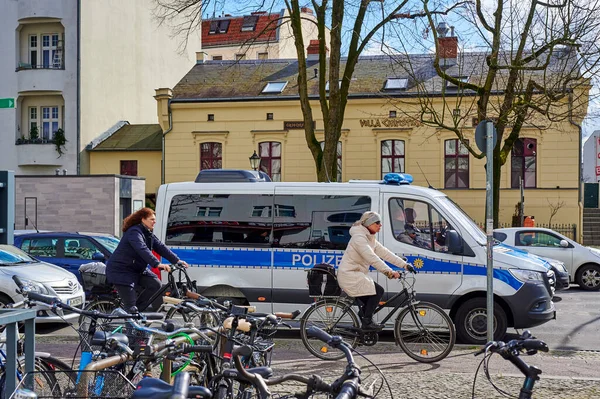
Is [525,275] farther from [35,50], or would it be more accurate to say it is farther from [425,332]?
[35,50]

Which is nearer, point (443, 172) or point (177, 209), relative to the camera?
point (177, 209)

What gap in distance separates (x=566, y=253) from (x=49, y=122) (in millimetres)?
26140

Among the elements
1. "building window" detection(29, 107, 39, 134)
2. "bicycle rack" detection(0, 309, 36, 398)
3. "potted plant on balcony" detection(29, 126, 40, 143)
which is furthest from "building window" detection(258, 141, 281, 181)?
"bicycle rack" detection(0, 309, 36, 398)

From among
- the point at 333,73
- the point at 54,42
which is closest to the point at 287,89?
the point at 54,42

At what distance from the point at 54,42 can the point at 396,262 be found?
31510 millimetres

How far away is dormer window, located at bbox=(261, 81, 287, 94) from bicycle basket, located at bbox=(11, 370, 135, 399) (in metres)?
32.9

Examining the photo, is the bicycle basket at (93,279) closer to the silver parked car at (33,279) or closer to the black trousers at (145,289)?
the silver parked car at (33,279)

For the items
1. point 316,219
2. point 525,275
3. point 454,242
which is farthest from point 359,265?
point 525,275

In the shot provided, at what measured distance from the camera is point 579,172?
3347cm

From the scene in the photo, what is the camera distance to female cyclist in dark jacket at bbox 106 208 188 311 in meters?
9.44

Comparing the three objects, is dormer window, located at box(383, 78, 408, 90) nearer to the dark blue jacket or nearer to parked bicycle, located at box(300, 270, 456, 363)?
parked bicycle, located at box(300, 270, 456, 363)

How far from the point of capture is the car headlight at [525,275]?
34.8 feet

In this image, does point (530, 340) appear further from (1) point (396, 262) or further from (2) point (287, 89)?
(2) point (287, 89)

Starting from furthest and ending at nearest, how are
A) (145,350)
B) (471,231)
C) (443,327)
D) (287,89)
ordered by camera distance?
(287,89) → (471,231) → (443,327) → (145,350)
